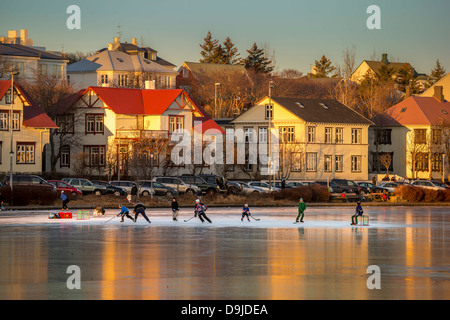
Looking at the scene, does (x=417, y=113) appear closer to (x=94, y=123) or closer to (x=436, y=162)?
(x=436, y=162)

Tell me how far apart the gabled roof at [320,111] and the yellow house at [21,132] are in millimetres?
28183

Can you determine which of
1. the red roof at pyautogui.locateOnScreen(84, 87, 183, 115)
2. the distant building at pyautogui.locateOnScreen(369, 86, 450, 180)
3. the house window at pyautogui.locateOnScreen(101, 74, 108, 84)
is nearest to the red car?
the red roof at pyautogui.locateOnScreen(84, 87, 183, 115)

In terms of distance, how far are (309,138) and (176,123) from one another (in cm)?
1537

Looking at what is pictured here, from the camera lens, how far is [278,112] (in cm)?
Result: 9438

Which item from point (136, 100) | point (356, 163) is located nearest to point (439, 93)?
A: point (356, 163)

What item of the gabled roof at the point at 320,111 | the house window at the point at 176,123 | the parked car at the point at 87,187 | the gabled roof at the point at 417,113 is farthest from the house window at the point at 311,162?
the parked car at the point at 87,187

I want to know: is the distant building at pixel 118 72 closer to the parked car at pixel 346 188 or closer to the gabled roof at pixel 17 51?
the gabled roof at pixel 17 51

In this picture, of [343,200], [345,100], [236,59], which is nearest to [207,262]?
[343,200]

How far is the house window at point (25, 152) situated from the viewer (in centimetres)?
7788

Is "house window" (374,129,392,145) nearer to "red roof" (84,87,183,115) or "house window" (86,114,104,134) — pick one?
"red roof" (84,87,183,115)

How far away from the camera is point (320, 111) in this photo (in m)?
96.2

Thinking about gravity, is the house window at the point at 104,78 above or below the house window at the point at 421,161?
above

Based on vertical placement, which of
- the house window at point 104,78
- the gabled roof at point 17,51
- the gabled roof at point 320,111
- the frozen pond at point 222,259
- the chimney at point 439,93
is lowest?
the frozen pond at point 222,259
